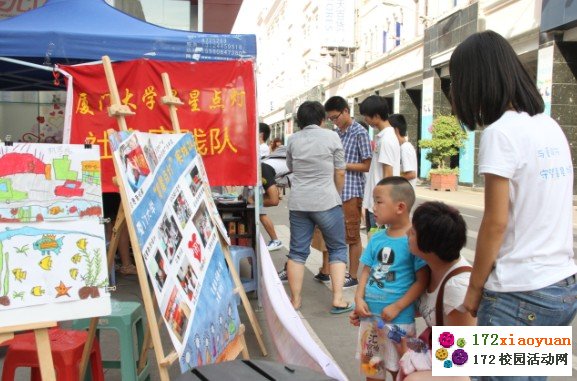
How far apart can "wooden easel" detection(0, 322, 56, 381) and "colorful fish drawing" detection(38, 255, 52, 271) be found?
0.76ft

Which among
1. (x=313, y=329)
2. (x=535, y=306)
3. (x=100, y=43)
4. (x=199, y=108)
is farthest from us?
(x=100, y=43)

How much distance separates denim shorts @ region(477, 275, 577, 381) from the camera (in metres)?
1.74

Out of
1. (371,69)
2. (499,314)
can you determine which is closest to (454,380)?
(499,314)

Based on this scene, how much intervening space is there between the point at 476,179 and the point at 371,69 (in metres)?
10.6

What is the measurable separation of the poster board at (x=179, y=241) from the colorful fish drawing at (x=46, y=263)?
0.37 m

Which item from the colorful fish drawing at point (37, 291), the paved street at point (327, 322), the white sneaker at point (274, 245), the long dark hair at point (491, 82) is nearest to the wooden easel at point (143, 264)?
the colorful fish drawing at point (37, 291)

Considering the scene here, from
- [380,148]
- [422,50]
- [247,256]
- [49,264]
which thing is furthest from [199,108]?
[422,50]

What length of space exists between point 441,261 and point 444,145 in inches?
615

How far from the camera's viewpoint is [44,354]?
2.19 meters

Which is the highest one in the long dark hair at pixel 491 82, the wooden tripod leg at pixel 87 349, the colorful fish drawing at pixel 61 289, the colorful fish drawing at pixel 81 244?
the long dark hair at pixel 491 82

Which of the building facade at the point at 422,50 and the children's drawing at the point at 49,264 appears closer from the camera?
the children's drawing at the point at 49,264

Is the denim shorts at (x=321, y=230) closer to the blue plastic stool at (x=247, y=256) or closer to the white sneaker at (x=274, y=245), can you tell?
the blue plastic stool at (x=247, y=256)

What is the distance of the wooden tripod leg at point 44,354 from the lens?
218cm

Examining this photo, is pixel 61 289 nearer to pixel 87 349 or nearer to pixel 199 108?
pixel 87 349
